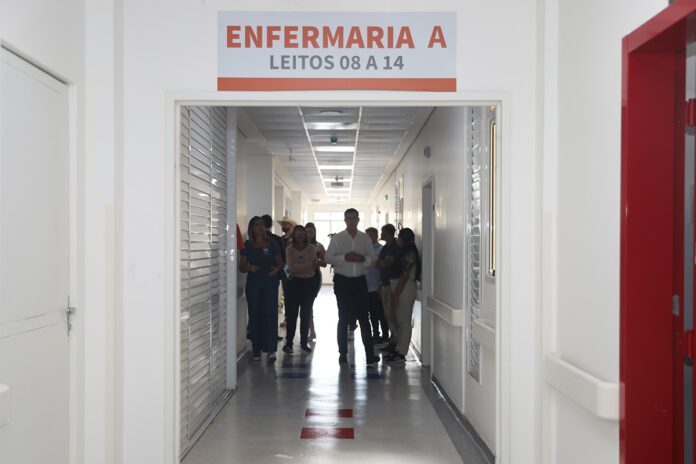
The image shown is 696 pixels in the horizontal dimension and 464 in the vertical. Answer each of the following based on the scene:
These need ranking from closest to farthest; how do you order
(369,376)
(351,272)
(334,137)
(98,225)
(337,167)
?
1. (98,225)
2. (369,376)
3. (351,272)
4. (334,137)
5. (337,167)

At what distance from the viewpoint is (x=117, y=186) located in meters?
3.50

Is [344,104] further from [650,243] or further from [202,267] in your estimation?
[202,267]

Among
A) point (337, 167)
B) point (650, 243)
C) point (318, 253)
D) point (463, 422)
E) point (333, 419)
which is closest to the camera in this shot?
point (650, 243)

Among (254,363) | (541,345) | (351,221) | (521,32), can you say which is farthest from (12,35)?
(254,363)

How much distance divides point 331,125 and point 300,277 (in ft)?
6.89

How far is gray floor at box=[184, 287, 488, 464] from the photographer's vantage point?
4.54m

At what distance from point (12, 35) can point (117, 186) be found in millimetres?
961

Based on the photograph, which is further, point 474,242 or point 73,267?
point 474,242

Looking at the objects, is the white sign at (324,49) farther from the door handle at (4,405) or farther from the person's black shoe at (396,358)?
the person's black shoe at (396,358)

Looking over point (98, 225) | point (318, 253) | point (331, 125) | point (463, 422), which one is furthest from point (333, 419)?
point (331, 125)

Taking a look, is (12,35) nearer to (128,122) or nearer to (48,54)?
(48,54)

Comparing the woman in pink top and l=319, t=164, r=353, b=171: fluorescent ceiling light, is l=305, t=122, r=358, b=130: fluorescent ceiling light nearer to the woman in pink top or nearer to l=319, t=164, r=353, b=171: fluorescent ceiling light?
the woman in pink top

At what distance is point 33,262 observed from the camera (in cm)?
295

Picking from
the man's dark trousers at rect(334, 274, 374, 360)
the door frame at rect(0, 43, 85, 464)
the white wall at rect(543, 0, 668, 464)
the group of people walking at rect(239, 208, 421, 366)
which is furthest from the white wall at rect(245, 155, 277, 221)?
the white wall at rect(543, 0, 668, 464)
